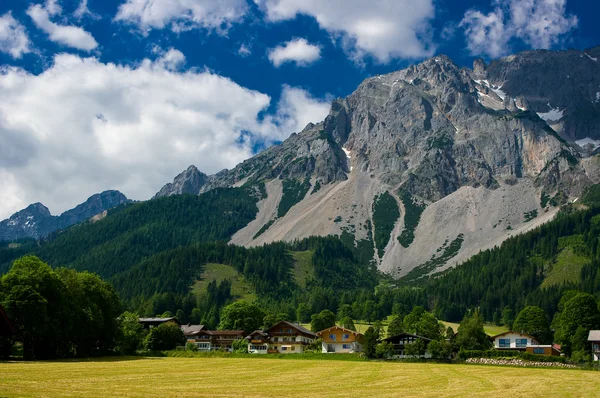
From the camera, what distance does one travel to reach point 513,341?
433 feet

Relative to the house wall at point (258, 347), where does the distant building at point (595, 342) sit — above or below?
above

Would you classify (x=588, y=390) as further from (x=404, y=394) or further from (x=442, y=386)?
(x=404, y=394)

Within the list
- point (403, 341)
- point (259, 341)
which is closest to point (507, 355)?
point (403, 341)

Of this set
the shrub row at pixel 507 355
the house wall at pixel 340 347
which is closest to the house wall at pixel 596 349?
the shrub row at pixel 507 355

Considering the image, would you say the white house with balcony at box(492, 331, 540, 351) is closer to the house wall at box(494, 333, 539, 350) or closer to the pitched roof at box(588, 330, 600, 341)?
the house wall at box(494, 333, 539, 350)

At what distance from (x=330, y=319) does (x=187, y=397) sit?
508 ft

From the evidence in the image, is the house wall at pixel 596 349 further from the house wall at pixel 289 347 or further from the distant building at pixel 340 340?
the house wall at pixel 289 347

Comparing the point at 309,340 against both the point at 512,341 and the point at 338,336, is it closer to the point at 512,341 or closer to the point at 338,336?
the point at 338,336

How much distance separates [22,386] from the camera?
37.0 m

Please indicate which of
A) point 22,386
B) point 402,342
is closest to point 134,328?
point 402,342

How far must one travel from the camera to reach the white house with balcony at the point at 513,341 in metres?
130

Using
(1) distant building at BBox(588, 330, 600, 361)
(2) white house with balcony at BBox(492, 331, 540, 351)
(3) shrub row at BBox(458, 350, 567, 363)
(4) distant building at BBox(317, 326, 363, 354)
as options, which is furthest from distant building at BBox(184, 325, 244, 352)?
(1) distant building at BBox(588, 330, 600, 361)

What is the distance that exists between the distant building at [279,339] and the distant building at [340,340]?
23.4ft

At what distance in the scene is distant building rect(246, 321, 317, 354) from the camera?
5689 inches
